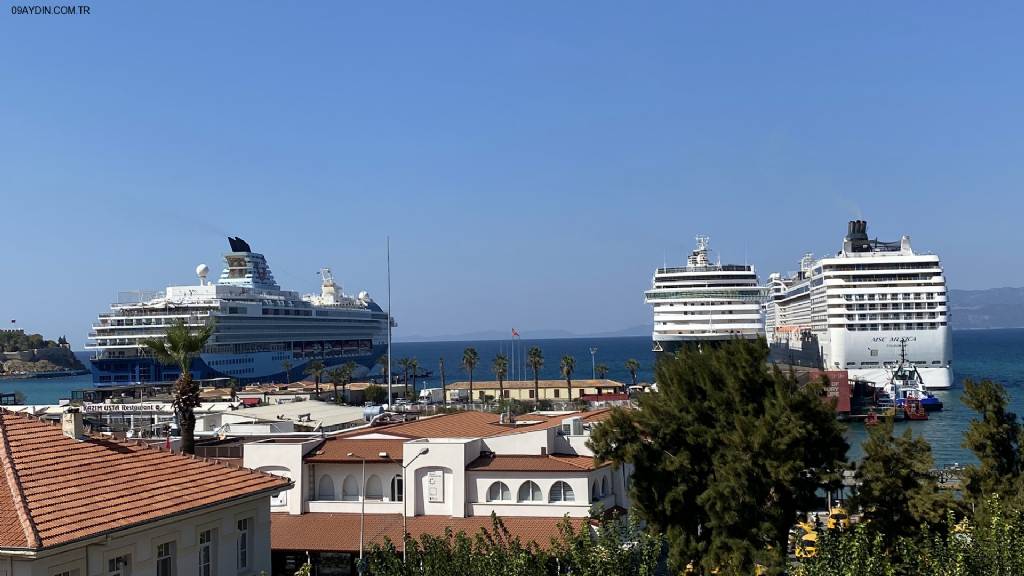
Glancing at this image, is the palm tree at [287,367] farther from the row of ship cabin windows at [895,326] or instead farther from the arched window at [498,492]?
the arched window at [498,492]

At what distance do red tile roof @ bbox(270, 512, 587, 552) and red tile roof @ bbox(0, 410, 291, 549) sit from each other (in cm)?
859

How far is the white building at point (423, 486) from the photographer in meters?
29.5

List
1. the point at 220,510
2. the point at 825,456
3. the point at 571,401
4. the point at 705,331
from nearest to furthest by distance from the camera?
1. the point at 220,510
2. the point at 825,456
3. the point at 571,401
4. the point at 705,331

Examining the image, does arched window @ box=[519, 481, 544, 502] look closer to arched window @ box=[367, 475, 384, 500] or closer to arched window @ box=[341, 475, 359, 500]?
arched window @ box=[367, 475, 384, 500]

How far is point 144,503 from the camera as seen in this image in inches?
686

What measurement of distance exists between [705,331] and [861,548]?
115 metres

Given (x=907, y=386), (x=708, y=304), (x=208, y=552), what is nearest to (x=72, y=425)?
(x=208, y=552)

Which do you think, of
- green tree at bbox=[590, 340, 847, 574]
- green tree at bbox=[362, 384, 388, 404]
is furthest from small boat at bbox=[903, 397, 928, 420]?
green tree at bbox=[590, 340, 847, 574]

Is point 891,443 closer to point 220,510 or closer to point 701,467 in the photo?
point 701,467

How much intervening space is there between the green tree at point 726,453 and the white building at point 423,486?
15.1ft

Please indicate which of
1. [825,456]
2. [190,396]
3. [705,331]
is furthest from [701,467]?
[705,331]

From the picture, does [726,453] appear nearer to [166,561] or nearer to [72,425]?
[166,561]

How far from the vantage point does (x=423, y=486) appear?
102 feet

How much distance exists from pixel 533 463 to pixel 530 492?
875 mm
